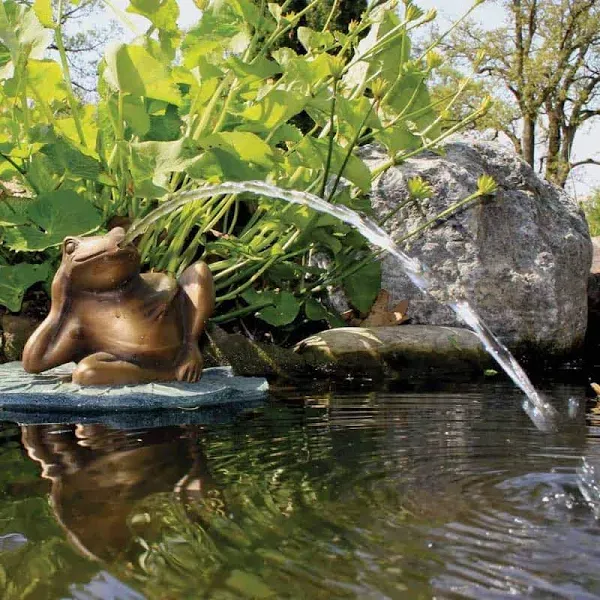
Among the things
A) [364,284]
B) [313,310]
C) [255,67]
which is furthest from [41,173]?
[364,284]

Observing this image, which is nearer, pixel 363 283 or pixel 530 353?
pixel 363 283

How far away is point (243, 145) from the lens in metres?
3.05

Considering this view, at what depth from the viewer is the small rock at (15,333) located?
13.1 ft

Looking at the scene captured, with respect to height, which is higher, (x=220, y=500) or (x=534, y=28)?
(x=534, y=28)

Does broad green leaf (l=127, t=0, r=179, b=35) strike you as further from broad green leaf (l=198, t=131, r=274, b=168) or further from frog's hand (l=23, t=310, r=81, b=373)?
frog's hand (l=23, t=310, r=81, b=373)

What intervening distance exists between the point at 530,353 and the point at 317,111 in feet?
7.56

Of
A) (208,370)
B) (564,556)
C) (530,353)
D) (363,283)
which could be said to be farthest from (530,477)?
(530,353)

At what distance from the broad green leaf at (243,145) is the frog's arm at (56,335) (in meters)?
0.70

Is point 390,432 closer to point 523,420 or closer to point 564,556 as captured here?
point 523,420

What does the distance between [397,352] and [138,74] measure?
2049 millimetres

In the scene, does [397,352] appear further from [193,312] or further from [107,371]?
[107,371]

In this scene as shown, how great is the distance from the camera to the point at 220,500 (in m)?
1.71

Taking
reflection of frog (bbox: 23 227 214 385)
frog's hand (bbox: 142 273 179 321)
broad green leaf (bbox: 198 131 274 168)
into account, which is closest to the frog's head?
reflection of frog (bbox: 23 227 214 385)

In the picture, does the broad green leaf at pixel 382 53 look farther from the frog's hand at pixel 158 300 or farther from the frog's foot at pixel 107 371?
the frog's foot at pixel 107 371
